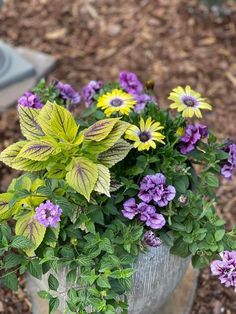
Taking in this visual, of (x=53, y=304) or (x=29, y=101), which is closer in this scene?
(x=53, y=304)

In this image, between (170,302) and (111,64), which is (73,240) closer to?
(170,302)

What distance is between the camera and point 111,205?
2.08 metres

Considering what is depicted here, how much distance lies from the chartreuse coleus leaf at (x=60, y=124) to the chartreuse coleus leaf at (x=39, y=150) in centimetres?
5

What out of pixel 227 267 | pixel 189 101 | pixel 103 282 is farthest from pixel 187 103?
pixel 103 282

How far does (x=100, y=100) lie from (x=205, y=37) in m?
1.96

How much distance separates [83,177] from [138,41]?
222cm

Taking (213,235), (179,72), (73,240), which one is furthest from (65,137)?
(179,72)

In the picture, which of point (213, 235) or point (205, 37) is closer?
point (213, 235)

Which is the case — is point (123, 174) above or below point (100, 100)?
below

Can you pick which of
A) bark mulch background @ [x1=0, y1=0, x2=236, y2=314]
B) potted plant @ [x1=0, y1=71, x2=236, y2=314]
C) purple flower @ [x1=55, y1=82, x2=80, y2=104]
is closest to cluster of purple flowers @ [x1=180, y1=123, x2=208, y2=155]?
potted plant @ [x1=0, y1=71, x2=236, y2=314]

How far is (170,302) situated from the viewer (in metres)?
2.65

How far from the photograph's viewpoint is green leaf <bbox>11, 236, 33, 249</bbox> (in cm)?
195

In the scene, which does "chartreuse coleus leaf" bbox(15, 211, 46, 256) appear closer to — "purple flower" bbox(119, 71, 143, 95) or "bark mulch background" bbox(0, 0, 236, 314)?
"purple flower" bbox(119, 71, 143, 95)

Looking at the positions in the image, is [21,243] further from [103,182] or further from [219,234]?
[219,234]
